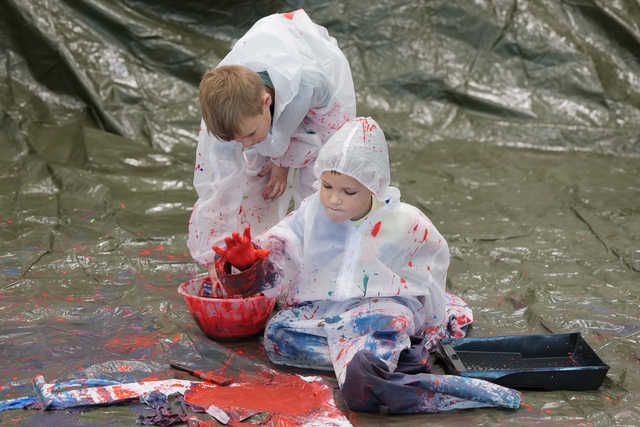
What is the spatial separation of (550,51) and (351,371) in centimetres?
325

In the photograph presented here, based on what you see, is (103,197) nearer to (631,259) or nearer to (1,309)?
(1,309)

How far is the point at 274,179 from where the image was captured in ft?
7.74

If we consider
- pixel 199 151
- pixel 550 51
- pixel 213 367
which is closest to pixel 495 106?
pixel 550 51

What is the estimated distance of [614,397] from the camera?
181 cm

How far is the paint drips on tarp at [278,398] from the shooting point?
167 cm

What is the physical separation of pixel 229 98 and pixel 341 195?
0.40 meters

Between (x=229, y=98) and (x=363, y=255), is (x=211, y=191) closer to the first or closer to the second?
(x=229, y=98)

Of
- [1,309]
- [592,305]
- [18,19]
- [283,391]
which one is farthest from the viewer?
[18,19]

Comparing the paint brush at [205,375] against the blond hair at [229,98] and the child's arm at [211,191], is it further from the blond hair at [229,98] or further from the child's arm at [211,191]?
the blond hair at [229,98]

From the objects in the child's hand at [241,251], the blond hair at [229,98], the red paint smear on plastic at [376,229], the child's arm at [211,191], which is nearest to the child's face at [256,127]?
the blond hair at [229,98]

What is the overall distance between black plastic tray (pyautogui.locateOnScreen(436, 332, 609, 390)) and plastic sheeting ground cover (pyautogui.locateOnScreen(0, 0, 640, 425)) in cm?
4

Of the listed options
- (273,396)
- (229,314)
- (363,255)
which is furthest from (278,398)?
(363,255)

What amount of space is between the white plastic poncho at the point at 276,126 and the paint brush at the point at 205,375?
16.0 inches

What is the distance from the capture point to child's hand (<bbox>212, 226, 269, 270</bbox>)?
1.95 m
